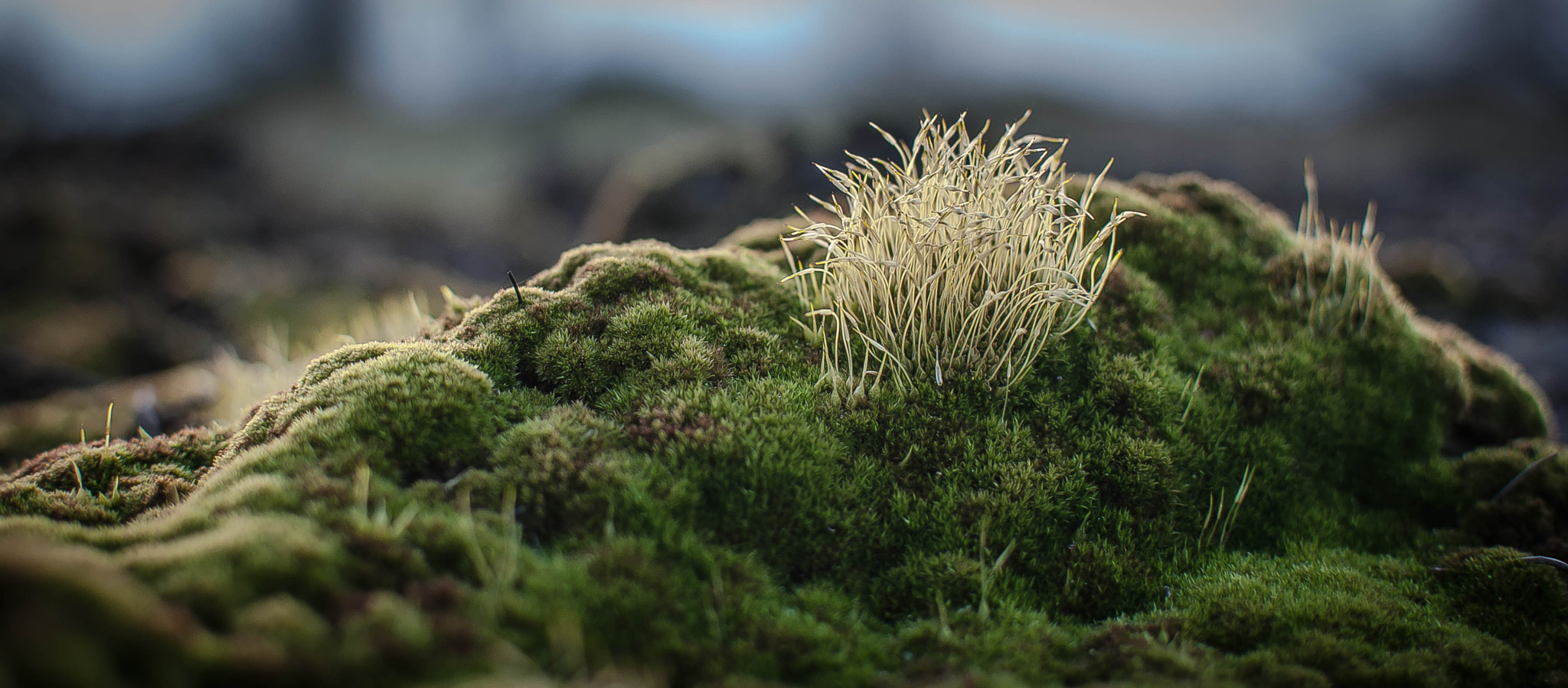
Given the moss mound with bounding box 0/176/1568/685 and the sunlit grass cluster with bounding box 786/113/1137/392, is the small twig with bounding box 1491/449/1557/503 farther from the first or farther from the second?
the sunlit grass cluster with bounding box 786/113/1137/392

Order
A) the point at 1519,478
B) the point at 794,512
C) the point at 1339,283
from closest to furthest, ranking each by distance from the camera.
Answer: the point at 794,512 → the point at 1519,478 → the point at 1339,283

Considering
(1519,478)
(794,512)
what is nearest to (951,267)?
(794,512)

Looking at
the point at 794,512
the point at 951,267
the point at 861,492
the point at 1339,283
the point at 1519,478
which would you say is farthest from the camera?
the point at 1339,283

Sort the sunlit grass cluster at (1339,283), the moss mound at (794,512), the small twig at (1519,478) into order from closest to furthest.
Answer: the moss mound at (794,512) < the small twig at (1519,478) < the sunlit grass cluster at (1339,283)

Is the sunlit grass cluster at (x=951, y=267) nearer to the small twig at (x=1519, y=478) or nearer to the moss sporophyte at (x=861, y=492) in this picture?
the moss sporophyte at (x=861, y=492)

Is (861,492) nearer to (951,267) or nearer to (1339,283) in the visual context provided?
(951,267)

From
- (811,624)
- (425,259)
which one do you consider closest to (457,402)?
(811,624)

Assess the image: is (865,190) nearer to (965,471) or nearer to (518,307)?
(965,471)

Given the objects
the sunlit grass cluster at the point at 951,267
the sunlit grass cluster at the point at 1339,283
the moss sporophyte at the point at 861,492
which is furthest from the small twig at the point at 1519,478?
the sunlit grass cluster at the point at 951,267
